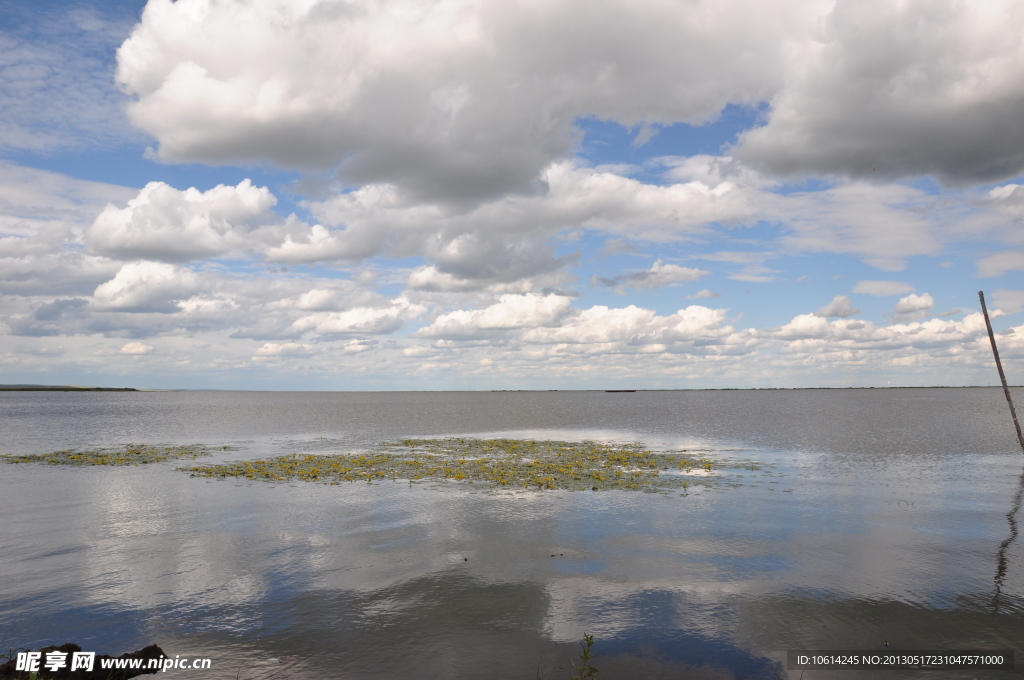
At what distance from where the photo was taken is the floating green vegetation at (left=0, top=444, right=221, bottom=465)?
4312 cm

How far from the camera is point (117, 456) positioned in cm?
4622

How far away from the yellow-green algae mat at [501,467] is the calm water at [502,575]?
3.15m

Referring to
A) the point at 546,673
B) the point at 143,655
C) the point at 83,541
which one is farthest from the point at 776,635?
the point at 83,541

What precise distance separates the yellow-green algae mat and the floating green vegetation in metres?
7.92

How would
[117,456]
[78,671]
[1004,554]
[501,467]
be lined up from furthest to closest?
Result: [117,456]
[501,467]
[1004,554]
[78,671]

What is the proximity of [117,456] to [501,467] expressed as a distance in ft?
104

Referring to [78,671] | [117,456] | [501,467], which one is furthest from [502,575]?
[117,456]

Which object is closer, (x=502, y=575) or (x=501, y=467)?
(x=502, y=575)

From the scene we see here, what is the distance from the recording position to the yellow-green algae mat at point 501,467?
33.3m

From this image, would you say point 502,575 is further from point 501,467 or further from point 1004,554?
point 501,467

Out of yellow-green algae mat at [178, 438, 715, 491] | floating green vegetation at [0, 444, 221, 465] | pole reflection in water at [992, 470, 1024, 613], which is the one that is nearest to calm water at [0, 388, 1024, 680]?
pole reflection in water at [992, 470, 1024, 613]

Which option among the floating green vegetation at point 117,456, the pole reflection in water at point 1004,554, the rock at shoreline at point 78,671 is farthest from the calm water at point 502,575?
the floating green vegetation at point 117,456

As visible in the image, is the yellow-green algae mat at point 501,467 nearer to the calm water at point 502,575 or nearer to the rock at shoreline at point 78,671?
the calm water at point 502,575

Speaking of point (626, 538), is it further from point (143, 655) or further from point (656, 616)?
point (143, 655)
